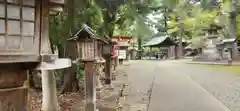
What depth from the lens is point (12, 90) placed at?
2.87 m

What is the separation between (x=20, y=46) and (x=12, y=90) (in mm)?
449

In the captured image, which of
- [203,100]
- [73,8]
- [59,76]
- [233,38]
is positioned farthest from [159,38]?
[73,8]

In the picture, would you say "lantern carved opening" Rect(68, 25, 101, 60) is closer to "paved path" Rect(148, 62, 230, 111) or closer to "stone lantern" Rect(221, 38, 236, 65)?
"paved path" Rect(148, 62, 230, 111)

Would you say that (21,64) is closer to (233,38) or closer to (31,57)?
(31,57)

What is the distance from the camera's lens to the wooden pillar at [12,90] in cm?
280

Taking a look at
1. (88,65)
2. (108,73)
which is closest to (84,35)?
(88,65)

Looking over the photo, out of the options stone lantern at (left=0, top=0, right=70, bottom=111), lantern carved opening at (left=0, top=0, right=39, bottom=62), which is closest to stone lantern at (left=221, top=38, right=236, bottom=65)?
stone lantern at (left=0, top=0, right=70, bottom=111)

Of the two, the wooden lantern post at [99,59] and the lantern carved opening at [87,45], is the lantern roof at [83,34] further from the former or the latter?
the wooden lantern post at [99,59]

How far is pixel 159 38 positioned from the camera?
36969mm

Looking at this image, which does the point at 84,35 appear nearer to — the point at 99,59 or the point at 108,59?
the point at 99,59

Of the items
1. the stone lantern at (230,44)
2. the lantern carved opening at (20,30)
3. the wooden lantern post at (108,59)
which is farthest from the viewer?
the stone lantern at (230,44)

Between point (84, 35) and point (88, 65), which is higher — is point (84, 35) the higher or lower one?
the higher one

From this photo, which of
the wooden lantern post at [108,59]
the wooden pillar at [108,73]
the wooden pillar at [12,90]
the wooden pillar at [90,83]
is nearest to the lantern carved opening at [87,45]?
the wooden pillar at [90,83]

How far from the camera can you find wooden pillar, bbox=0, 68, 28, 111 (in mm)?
2801
